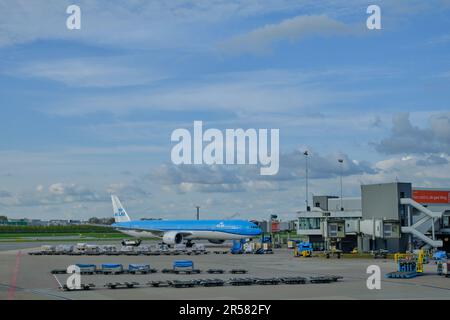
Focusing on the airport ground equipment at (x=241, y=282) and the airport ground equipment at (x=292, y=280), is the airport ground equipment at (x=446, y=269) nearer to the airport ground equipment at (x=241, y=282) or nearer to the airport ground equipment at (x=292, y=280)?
the airport ground equipment at (x=292, y=280)

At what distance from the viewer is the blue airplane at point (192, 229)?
332 ft

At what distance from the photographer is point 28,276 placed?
47.8m

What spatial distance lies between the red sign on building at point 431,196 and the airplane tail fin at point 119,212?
212 feet

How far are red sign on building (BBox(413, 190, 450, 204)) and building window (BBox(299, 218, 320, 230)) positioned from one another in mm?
15314

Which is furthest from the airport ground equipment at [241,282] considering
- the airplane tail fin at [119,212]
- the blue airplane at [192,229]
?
the airplane tail fin at [119,212]

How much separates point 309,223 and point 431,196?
63.2 ft

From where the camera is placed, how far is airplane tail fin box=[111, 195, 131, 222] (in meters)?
130

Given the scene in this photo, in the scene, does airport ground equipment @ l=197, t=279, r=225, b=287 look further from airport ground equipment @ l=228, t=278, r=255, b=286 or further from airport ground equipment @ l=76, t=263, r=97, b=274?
airport ground equipment @ l=76, t=263, r=97, b=274

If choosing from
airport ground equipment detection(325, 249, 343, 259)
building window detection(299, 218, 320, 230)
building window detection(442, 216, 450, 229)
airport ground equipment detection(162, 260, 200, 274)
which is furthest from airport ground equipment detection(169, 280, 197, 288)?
building window detection(299, 218, 320, 230)

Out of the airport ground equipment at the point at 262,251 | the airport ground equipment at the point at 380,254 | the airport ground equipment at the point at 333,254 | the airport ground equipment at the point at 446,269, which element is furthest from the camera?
the airport ground equipment at the point at 262,251
